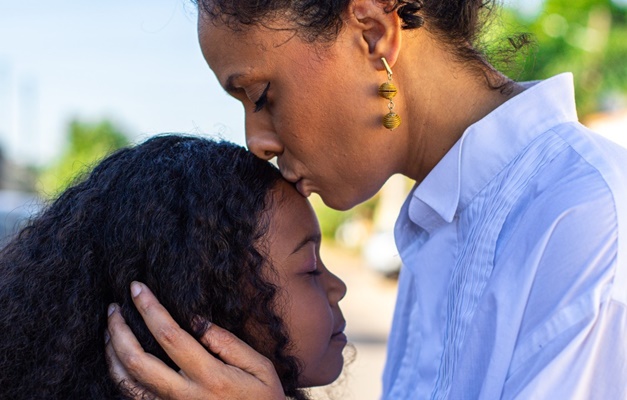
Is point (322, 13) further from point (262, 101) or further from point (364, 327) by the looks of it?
point (364, 327)

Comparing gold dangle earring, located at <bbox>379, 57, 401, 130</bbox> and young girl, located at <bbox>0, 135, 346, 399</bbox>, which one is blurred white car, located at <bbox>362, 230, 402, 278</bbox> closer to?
young girl, located at <bbox>0, 135, 346, 399</bbox>

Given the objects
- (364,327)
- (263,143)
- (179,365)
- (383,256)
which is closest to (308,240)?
(263,143)

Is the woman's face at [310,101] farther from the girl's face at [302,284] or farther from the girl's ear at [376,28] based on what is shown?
the girl's face at [302,284]

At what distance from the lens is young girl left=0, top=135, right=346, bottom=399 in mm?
1802

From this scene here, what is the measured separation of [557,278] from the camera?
4.66 feet

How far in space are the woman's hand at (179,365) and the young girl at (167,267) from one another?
4 centimetres

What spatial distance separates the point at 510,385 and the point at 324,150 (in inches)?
29.1

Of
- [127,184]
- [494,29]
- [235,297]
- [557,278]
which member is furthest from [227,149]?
[557,278]

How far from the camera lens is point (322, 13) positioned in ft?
5.74

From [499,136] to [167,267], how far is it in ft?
2.77

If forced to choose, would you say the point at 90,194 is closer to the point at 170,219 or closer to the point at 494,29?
the point at 170,219

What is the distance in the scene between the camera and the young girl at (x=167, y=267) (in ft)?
5.91

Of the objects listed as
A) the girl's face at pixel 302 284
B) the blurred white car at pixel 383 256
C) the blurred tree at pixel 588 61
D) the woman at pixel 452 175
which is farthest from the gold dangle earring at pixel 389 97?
the blurred white car at pixel 383 256

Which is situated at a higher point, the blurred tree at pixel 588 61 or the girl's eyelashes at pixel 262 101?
the girl's eyelashes at pixel 262 101
